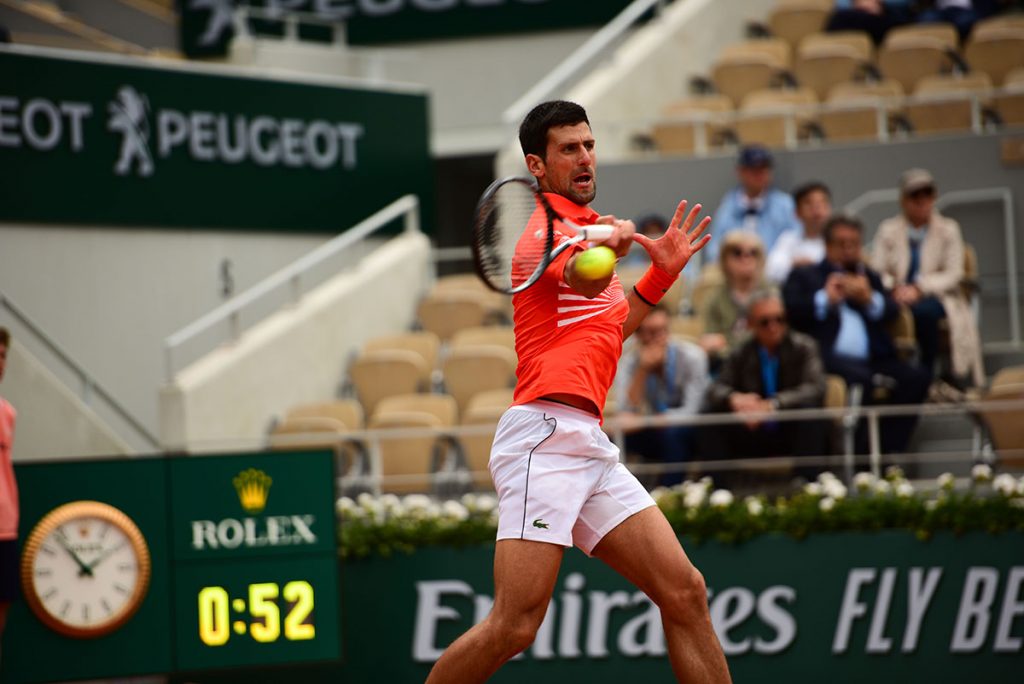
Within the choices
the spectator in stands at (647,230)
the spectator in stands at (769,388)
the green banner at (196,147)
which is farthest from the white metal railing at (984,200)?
the green banner at (196,147)

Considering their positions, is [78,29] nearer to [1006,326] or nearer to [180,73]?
[180,73]

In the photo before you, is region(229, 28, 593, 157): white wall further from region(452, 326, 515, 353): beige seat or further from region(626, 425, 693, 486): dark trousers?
region(626, 425, 693, 486): dark trousers

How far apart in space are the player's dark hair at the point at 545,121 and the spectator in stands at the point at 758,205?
7.08 m

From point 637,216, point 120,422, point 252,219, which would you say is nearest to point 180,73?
point 252,219

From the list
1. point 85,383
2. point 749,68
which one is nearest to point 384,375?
point 85,383

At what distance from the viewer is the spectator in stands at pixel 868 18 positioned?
15859 mm

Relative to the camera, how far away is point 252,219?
14570mm

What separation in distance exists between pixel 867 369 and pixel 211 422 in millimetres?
5059

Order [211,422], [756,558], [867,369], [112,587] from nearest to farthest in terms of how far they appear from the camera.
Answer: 1. [112,587]
2. [756,558]
3. [867,369]
4. [211,422]

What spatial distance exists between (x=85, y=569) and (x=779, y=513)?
365cm

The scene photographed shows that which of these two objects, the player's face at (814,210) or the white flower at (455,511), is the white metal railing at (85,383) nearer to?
the white flower at (455,511)

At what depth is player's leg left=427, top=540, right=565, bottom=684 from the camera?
500cm

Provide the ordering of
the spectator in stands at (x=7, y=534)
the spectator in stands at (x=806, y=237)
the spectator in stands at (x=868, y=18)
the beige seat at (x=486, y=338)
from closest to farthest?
the spectator in stands at (x=7, y=534), the spectator in stands at (x=806, y=237), the beige seat at (x=486, y=338), the spectator in stands at (x=868, y=18)

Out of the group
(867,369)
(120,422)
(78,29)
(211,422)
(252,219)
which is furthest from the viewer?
(78,29)
